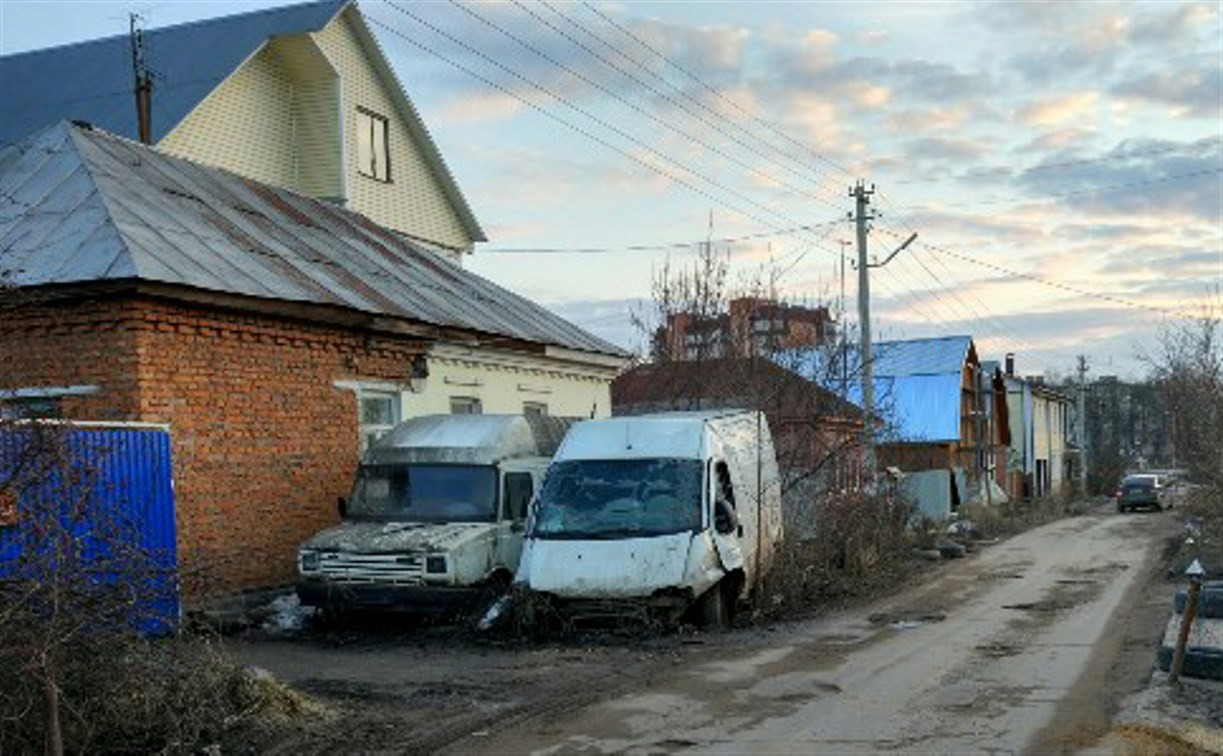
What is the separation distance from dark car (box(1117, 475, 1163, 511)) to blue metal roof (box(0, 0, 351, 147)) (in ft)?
137

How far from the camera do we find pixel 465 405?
20.5 m

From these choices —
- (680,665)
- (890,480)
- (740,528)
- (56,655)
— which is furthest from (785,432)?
(56,655)

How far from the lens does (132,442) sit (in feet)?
43.3

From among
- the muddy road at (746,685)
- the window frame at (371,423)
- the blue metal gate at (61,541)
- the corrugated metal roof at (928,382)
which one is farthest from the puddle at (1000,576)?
the corrugated metal roof at (928,382)

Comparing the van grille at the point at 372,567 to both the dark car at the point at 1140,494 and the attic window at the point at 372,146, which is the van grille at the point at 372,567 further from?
the dark car at the point at 1140,494

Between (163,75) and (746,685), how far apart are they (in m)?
20.1

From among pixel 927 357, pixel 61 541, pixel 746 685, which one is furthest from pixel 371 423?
pixel 927 357

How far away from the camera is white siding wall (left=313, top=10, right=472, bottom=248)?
2633 cm

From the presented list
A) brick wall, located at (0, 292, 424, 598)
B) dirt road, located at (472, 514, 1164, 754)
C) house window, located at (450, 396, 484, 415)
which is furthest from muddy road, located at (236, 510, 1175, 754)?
house window, located at (450, 396, 484, 415)

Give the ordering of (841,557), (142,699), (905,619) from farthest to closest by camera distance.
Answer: (841,557)
(905,619)
(142,699)

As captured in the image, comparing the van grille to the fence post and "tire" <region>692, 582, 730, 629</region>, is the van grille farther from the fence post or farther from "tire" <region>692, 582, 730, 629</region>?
the fence post

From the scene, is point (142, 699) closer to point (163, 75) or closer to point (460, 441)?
point (460, 441)

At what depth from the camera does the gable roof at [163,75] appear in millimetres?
25188

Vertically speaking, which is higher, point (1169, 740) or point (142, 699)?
point (142, 699)
